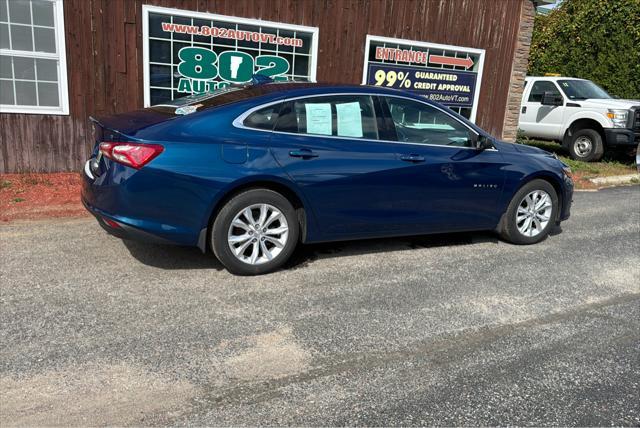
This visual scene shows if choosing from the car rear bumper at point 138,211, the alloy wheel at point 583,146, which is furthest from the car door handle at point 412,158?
the alloy wheel at point 583,146

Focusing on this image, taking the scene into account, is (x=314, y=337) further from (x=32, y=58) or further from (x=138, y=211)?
(x=32, y=58)

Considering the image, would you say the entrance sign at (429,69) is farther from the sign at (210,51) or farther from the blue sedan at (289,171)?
the blue sedan at (289,171)

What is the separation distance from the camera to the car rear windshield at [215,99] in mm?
4645

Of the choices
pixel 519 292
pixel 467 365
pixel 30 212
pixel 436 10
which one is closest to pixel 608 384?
pixel 467 365

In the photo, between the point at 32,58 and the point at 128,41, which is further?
the point at 128,41

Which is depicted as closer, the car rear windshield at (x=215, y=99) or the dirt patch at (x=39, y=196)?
the car rear windshield at (x=215, y=99)

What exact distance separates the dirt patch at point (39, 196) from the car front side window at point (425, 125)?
380 cm

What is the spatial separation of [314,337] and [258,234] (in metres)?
1.25

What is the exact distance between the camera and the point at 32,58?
7527 millimetres

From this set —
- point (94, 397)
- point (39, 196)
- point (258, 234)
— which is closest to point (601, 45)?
point (258, 234)

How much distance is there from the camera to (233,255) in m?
4.54

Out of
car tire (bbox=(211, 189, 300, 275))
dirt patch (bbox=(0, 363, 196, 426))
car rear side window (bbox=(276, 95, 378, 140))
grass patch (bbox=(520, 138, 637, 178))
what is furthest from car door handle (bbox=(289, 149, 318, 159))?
grass patch (bbox=(520, 138, 637, 178))

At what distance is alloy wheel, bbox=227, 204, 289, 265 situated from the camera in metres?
4.52

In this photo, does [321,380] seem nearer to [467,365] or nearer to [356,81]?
[467,365]
